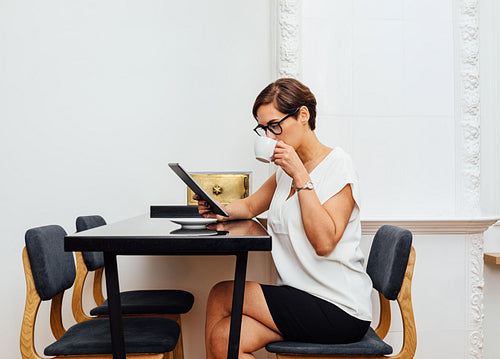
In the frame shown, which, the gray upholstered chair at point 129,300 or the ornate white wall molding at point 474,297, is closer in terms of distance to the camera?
the gray upholstered chair at point 129,300

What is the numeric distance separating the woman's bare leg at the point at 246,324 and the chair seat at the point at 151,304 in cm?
58

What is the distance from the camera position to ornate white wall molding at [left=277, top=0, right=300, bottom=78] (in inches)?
85.2

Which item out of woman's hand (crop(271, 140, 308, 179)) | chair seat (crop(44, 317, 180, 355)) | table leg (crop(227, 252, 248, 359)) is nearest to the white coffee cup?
woman's hand (crop(271, 140, 308, 179))

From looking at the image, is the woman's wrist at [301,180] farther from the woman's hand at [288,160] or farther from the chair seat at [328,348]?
the chair seat at [328,348]

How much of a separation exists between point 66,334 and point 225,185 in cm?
119

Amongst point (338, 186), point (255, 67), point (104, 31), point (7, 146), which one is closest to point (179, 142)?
point (255, 67)

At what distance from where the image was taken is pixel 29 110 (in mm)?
2385

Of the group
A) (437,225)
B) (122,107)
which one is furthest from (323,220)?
(122,107)

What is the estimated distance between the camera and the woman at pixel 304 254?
1302mm

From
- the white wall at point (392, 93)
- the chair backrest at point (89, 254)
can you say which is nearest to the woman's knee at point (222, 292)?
the chair backrest at point (89, 254)

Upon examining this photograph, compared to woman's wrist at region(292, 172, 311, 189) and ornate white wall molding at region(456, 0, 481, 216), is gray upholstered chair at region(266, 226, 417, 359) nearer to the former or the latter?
woman's wrist at region(292, 172, 311, 189)

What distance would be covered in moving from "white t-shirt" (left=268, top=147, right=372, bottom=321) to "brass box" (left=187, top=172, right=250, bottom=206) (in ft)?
2.72

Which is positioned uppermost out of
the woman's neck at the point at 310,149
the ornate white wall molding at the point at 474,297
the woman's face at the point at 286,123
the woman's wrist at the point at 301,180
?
the woman's face at the point at 286,123

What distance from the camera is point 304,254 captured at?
1.42m
